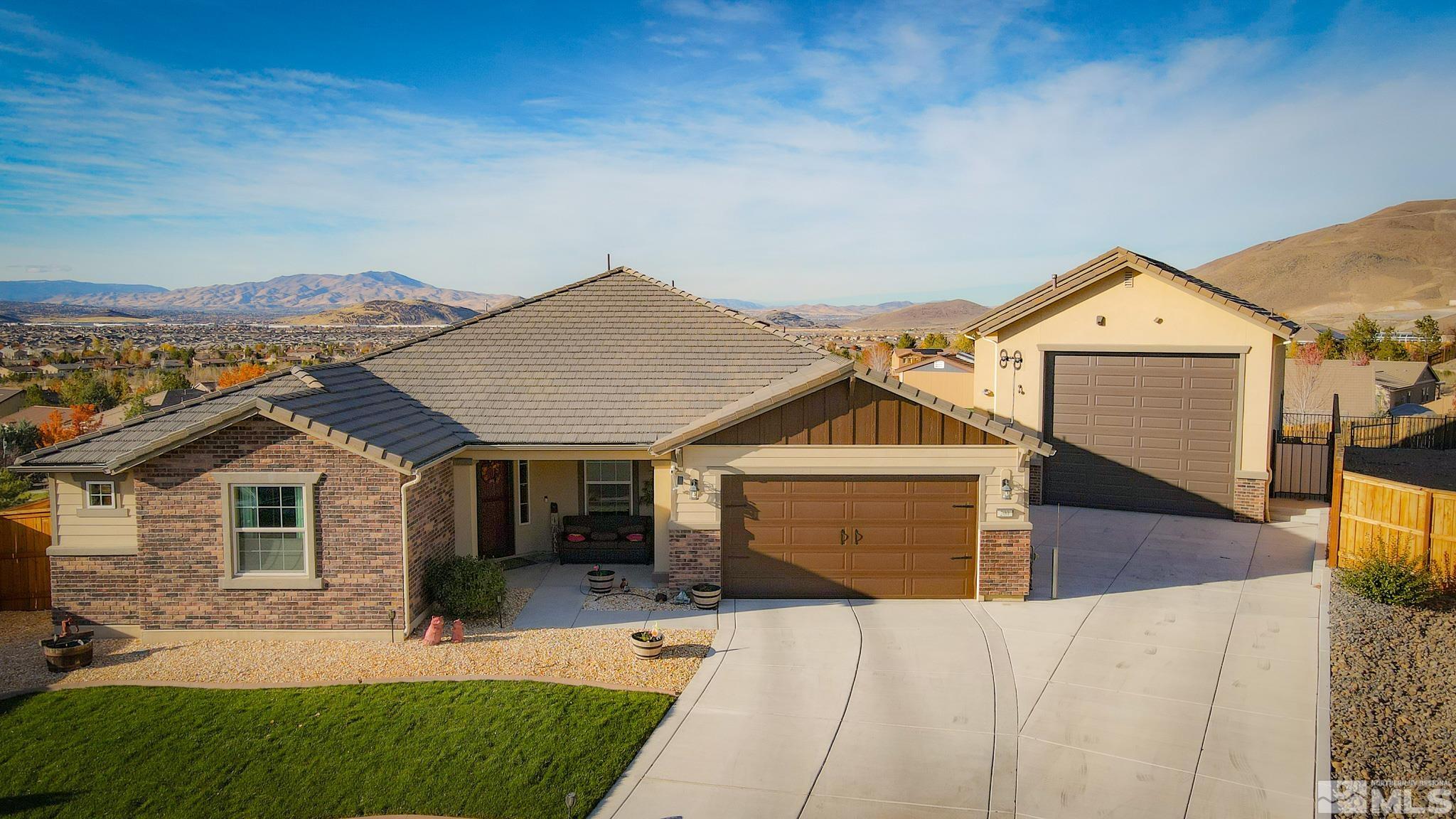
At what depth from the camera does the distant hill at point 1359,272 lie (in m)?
132

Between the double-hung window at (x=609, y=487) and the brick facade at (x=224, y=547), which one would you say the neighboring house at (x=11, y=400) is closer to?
the brick facade at (x=224, y=547)

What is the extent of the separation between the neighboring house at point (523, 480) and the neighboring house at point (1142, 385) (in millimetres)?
6115

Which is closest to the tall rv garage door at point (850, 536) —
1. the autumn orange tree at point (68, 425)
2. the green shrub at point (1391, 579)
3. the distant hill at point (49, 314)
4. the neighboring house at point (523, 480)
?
the neighboring house at point (523, 480)

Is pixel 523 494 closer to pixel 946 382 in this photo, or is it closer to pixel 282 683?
pixel 282 683

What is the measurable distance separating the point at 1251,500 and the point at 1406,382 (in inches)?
1243

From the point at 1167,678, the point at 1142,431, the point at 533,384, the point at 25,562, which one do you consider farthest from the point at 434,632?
the point at 1142,431

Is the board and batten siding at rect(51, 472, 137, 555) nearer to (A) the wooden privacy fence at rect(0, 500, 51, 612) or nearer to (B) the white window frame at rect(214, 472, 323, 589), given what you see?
(B) the white window frame at rect(214, 472, 323, 589)

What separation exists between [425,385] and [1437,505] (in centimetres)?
1608

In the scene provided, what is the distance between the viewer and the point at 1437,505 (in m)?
11.8

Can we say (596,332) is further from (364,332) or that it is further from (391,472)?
(364,332)

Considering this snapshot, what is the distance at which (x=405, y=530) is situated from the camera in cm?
1147

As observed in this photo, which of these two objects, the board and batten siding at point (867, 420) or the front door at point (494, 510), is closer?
the board and batten siding at point (867, 420)

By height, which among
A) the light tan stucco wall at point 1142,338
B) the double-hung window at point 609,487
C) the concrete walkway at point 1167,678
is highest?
the light tan stucco wall at point 1142,338

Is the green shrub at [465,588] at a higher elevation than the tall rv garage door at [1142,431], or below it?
below
